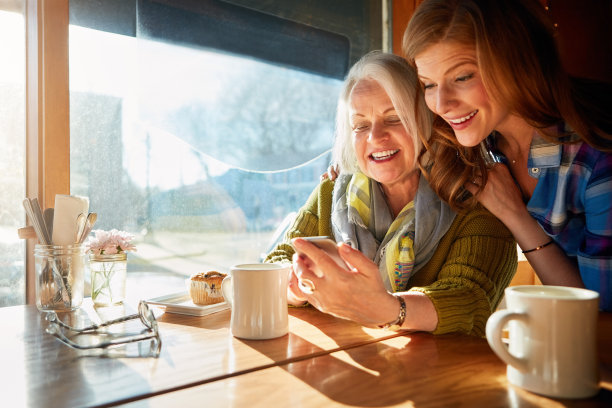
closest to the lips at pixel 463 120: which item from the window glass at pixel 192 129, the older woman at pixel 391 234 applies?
the older woman at pixel 391 234

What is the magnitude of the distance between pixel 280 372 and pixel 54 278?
0.74 meters

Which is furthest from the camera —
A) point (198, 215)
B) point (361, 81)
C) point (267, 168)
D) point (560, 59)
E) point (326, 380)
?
point (267, 168)

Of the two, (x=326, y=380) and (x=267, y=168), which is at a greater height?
(x=267, y=168)

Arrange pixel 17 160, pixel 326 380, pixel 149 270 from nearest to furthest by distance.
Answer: pixel 326 380, pixel 17 160, pixel 149 270

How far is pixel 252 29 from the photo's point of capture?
7.70 feet

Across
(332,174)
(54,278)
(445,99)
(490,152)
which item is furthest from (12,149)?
(490,152)

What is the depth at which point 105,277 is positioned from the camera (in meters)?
1.30

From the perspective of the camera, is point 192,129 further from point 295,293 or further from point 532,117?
point 532,117

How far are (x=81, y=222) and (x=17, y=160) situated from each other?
718mm

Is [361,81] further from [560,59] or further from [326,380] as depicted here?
[326,380]

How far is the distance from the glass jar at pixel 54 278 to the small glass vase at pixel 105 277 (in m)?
0.06

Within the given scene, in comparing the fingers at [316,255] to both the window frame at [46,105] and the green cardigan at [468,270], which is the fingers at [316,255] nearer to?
the green cardigan at [468,270]

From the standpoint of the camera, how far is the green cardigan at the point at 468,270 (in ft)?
3.48

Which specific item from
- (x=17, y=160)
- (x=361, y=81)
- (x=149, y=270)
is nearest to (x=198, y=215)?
(x=149, y=270)
